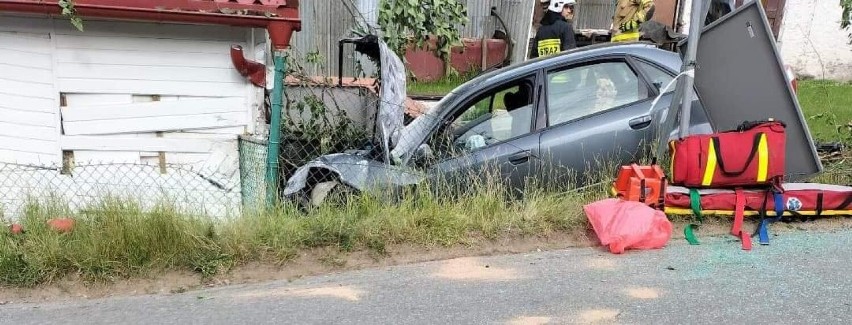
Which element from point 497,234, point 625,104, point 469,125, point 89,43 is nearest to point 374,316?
point 497,234

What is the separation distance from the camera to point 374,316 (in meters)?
3.33

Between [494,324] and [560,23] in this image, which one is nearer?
[494,324]

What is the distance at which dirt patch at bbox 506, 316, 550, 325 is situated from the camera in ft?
10.6

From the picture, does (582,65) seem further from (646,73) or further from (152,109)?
(152,109)

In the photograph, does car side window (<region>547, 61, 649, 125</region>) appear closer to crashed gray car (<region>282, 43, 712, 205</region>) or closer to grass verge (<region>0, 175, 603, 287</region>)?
crashed gray car (<region>282, 43, 712, 205</region>)

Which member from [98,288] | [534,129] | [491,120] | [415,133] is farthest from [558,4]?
[98,288]

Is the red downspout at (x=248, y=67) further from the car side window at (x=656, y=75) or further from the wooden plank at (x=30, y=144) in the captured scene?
the car side window at (x=656, y=75)

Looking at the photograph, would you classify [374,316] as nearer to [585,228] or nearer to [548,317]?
[548,317]

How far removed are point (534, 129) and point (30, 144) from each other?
3737 millimetres

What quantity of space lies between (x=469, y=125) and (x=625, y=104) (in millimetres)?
1137

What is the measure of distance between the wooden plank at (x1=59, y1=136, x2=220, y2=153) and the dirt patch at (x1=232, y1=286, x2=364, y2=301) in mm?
1798

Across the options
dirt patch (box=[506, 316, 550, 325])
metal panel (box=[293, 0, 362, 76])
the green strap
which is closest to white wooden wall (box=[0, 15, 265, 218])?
dirt patch (box=[506, 316, 550, 325])

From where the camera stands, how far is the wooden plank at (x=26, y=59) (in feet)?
15.4

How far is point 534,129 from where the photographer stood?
15.3 ft
